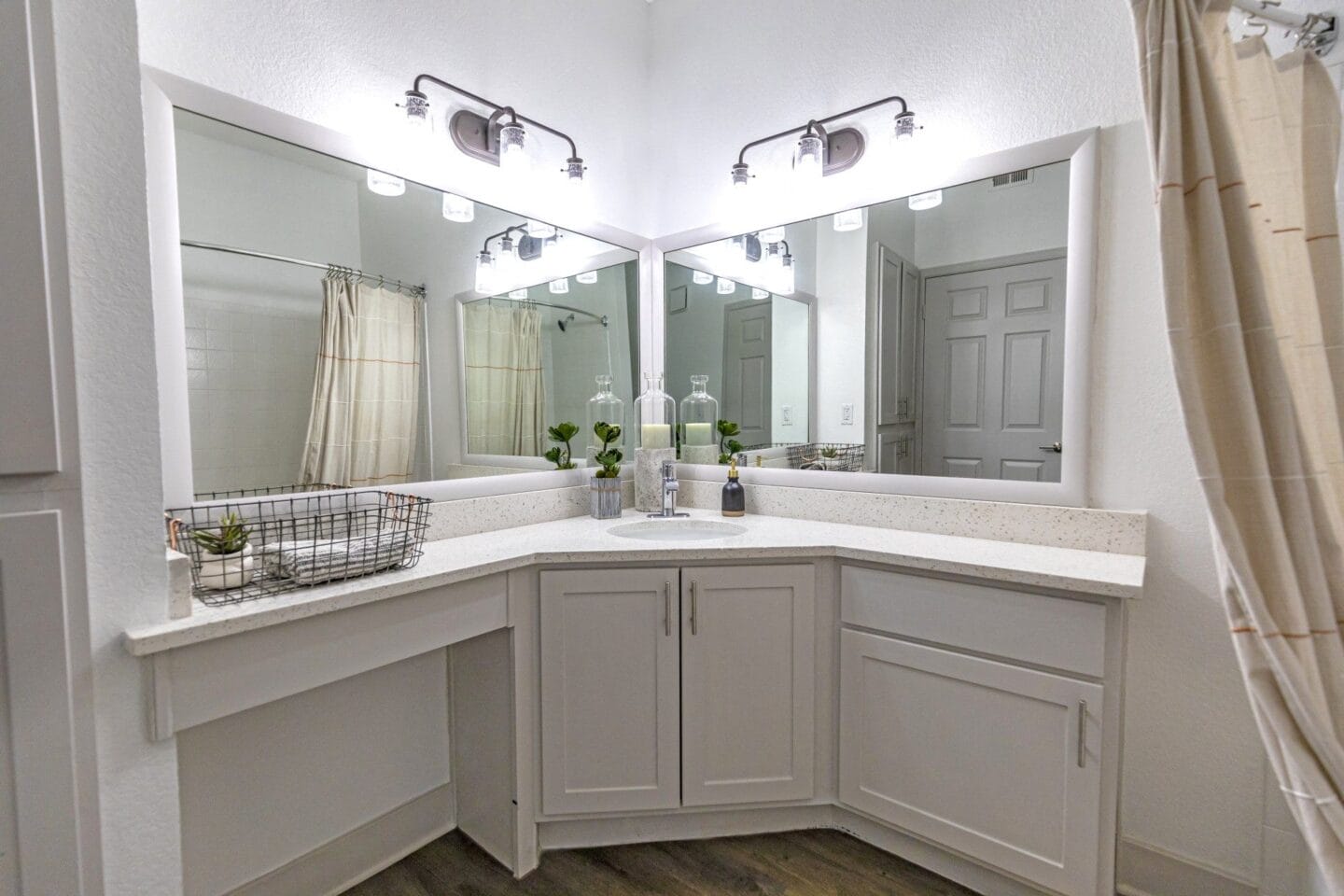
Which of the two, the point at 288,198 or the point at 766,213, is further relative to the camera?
the point at 766,213

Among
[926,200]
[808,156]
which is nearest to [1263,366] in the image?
[926,200]

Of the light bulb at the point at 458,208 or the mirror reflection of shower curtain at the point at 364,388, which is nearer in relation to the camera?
the mirror reflection of shower curtain at the point at 364,388

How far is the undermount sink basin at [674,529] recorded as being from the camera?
2.07 meters

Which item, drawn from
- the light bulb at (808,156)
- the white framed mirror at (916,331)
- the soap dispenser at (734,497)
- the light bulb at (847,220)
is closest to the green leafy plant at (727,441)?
the white framed mirror at (916,331)

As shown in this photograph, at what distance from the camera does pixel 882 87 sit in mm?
1961

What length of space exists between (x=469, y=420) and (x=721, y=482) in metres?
0.98

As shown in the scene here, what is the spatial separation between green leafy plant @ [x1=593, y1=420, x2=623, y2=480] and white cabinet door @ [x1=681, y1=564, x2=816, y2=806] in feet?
2.14

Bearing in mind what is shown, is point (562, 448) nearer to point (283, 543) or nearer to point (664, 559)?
point (664, 559)

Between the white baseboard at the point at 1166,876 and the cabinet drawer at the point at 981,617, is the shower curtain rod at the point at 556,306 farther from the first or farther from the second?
the white baseboard at the point at 1166,876

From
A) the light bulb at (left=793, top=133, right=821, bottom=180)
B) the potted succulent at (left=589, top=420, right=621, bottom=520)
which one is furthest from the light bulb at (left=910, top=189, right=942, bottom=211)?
the potted succulent at (left=589, top=420, right=621, bottom=520)

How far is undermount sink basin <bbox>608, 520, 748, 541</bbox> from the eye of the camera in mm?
2072

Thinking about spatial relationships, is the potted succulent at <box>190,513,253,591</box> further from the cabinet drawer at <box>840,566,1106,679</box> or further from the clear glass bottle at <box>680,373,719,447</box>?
the clear glass bottle at <box>680,373,719,447</box>

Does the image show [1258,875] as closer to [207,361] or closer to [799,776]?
[799,776]

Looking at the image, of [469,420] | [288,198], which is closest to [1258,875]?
[469,420]
